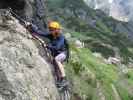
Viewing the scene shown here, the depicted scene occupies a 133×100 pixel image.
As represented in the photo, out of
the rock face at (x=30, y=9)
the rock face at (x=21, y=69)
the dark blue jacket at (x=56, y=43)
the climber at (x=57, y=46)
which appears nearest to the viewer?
the rock face at (x=21, y=69)

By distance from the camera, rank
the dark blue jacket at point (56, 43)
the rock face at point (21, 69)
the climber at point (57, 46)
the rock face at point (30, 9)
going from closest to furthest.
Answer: the rock face at point (21, 69), the climber at point (57, 46), the dark blue jacket at point (56, 43), the rock face at point (30, 9)

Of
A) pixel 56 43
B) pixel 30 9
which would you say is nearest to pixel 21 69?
pixel 56 43

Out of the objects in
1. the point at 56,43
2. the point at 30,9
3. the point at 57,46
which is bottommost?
the point at 57,46

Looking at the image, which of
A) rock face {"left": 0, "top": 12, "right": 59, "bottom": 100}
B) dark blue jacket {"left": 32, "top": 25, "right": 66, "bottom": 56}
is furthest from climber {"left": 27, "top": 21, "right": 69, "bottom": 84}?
rock face {"left": 0, "top": 12, "right": 59, "bottom": 100}

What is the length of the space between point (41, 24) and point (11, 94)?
12.2 m

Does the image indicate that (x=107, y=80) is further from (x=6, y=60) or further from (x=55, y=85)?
(x=6, y=60)

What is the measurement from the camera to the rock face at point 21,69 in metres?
15.0

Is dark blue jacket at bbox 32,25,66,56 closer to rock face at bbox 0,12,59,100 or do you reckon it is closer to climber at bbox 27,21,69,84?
climber at bbox 27,21,69,84

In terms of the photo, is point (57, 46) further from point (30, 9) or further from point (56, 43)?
point (30, 9)

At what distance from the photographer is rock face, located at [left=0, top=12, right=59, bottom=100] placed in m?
15.0

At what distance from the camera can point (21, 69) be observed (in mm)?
16094

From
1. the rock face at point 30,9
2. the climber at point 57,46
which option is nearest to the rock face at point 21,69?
the climber at point 57,46

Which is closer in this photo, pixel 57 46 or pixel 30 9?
pixel 57 46

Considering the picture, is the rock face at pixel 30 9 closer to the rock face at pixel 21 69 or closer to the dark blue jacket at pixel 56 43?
the dark blue jacket at pixel 56 43
